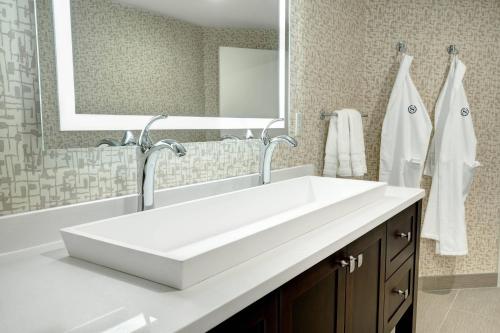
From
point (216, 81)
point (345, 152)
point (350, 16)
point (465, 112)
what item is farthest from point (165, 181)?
point (465, 112)

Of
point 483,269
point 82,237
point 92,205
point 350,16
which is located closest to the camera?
point 82,237

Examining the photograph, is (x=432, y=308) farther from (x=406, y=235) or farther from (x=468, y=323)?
(x=406, y=235)

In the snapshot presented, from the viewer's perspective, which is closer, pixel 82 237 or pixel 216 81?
pixel 82 237

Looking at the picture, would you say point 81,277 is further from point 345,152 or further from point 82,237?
point 345,152

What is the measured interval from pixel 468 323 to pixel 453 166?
906 millimetres

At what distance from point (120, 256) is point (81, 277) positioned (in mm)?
81

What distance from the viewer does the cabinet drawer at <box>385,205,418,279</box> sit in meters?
1.50

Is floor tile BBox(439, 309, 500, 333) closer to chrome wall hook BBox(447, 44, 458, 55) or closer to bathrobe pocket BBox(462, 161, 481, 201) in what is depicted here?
bathrobe pocket BBox(462, 161, 481, 201)

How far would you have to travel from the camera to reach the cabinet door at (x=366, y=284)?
1.21 metres

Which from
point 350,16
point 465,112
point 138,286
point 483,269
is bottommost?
point 483,269

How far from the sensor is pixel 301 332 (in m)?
0.97

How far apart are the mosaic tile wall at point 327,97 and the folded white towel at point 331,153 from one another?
7 cm

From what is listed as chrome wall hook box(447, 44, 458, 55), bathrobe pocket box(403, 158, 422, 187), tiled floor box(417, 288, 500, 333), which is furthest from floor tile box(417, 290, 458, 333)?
chrome wall hook box(447, 44, 458, 55)

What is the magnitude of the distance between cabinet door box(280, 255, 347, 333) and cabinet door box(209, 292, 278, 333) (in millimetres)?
34
